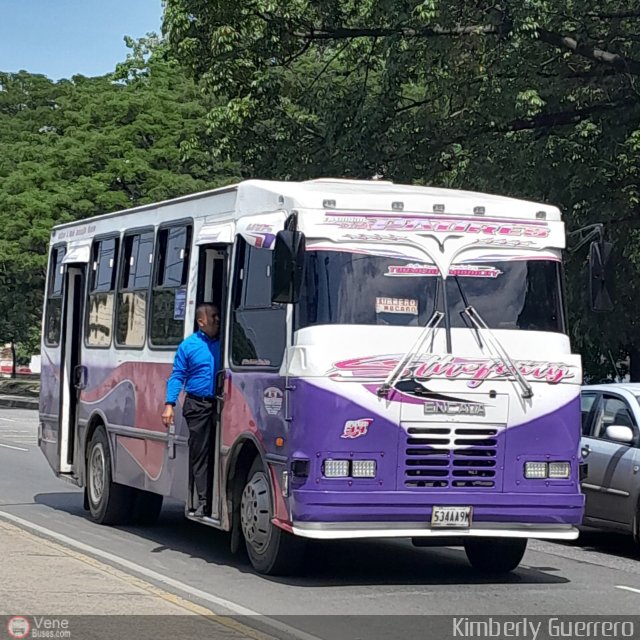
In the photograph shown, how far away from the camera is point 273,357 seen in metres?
10.6

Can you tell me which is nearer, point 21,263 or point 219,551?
point 219,551

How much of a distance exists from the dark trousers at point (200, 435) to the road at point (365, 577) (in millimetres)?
668

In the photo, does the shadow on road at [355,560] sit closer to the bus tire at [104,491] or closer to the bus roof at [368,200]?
the bus tire at [104,491]

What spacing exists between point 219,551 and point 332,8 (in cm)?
1324

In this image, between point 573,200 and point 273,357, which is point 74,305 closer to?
point 273,357

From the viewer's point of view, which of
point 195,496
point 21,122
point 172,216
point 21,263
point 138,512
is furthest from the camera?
point 21,122

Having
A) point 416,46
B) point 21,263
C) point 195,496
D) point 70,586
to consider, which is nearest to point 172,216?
point 195,496

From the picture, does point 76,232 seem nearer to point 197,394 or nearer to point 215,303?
point 215,303

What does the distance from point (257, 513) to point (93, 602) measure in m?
2.28

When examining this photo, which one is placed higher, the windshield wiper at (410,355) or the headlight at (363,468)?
the windshield wiper at (410,355)

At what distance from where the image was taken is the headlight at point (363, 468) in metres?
10.0

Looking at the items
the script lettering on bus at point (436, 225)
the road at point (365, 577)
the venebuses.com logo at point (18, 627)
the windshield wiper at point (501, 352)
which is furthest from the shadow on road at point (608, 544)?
the venebuses.com logo at point (18, 627)

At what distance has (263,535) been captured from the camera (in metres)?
10.6

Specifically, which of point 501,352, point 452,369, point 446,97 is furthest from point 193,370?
point 446,97
